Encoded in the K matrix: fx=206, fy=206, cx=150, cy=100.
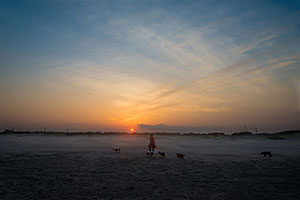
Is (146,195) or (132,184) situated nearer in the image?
(146,195)

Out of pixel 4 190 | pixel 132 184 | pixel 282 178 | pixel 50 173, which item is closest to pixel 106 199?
pixel 132 184

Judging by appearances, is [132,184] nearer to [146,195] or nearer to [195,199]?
[146,195]

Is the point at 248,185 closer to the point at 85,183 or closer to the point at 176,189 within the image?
the point at 176,189

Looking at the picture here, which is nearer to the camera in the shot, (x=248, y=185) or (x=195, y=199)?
(x=195, y=199)

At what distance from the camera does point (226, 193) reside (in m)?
7.85

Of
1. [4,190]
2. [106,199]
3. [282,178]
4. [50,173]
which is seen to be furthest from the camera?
[50,173]

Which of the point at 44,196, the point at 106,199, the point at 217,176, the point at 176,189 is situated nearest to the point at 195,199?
the point at 176,189

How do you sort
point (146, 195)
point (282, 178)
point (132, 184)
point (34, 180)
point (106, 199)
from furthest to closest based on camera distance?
point (282, 178) → point (34, 180) → point (132, 184) → point (146, 195) → point (106, 199)

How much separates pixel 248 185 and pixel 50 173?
10.1 meters

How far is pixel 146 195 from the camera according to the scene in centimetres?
745

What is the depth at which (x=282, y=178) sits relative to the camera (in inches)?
413

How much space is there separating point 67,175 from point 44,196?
149 inches

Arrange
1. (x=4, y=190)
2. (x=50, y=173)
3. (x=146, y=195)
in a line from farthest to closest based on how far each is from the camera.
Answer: (x=50, y=173), (x=4, y=190), (x=146, y=195)

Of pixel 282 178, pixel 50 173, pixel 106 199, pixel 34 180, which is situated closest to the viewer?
pixel 106 199
